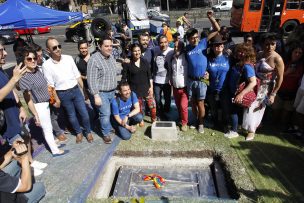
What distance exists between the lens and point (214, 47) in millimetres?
4156

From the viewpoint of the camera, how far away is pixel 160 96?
534 cm

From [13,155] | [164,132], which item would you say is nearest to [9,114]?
[13,155]

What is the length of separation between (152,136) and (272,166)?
2161mm

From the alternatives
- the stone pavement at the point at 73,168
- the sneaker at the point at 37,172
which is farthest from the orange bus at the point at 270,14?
the sneaker at the point at 37,172

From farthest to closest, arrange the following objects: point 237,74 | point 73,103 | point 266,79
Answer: point 73,103
point 266,79
point 237,74

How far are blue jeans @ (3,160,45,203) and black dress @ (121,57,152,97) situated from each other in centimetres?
238

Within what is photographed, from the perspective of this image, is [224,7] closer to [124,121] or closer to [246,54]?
[246,54]

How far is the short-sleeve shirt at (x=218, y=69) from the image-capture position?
423 centimetres

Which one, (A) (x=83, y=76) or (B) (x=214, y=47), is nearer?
(B) (x=214, y=47)

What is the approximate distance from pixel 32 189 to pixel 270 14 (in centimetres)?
1615

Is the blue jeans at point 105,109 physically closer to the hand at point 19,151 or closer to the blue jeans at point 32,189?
the blue jeans at point 32,189

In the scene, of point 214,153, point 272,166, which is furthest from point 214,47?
point 272,166

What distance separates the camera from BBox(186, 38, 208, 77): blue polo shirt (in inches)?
166

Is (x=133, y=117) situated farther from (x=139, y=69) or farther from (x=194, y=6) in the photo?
(x=194, y=6)
